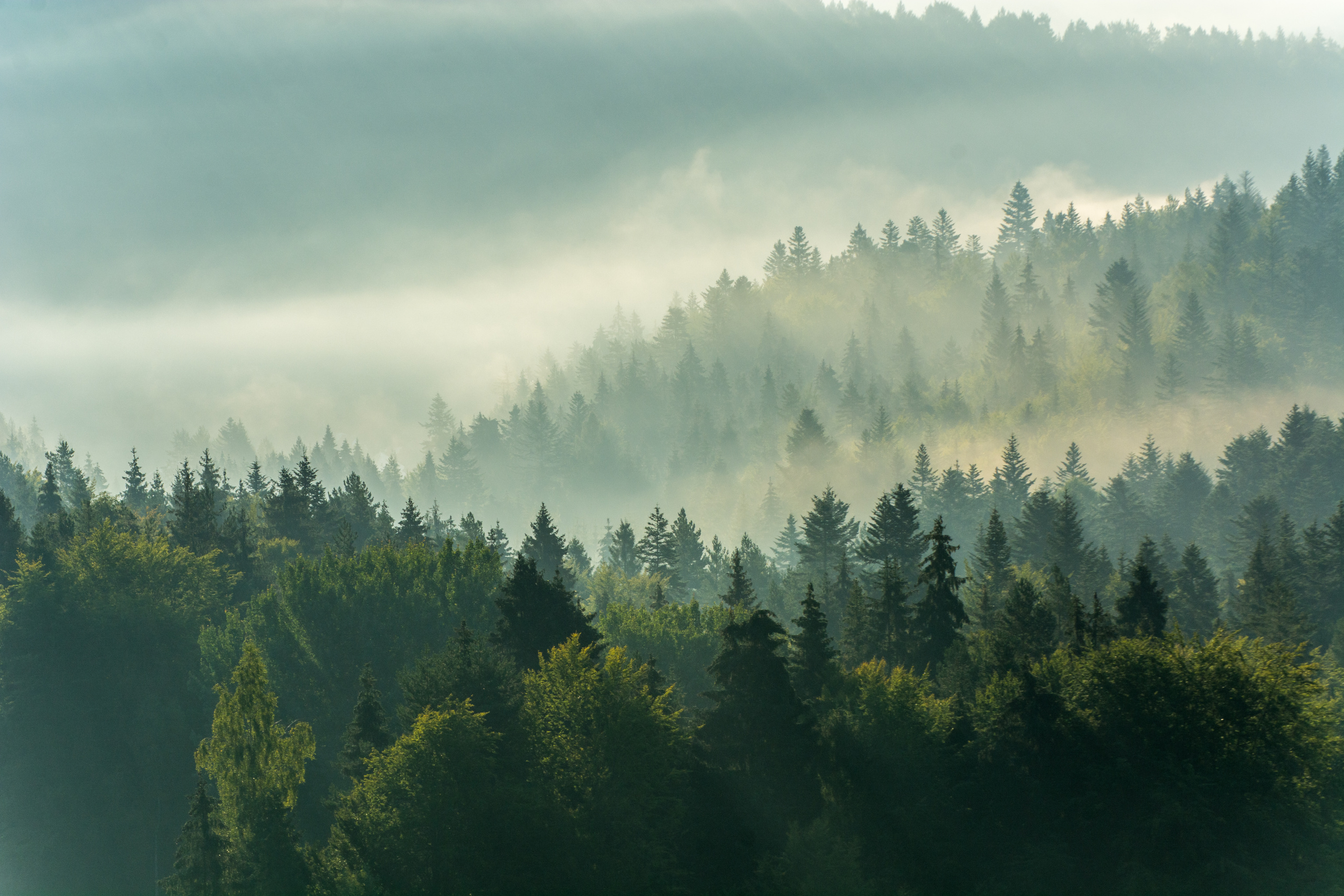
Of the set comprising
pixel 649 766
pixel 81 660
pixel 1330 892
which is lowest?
pixel 1330 892

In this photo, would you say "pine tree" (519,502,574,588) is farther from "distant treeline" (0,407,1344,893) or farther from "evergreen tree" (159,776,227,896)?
"evergreen tree" (159,776,227,896)

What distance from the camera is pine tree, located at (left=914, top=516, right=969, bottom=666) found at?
6169 centimetres

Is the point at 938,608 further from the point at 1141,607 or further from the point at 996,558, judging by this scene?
the point at 996,558

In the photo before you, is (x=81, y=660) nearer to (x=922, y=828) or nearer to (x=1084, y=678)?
(x=922, y=828)

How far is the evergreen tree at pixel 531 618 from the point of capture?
6034cm

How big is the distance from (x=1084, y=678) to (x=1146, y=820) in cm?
681

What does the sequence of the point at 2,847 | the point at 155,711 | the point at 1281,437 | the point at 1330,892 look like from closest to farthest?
the point at 1330,892 → the point at 2,847 → the point at 155,711 → the point at 1281,437

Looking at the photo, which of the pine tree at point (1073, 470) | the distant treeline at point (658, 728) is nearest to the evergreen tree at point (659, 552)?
the distant treeline at point (658, 728)

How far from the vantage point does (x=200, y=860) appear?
51594 millimetres

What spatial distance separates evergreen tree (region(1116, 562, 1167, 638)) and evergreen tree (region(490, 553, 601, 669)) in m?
28.0

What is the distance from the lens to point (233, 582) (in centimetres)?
8838

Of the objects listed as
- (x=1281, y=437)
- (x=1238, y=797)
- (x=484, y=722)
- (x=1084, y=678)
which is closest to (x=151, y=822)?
(x=484, y=722)

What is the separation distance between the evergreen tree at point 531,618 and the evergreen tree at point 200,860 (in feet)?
51.9

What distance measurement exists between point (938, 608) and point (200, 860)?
3827cm
